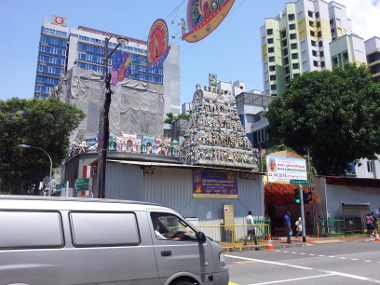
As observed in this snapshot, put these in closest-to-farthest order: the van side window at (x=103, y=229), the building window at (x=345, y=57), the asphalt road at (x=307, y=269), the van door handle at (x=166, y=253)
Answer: the van side window at (x=103, y=229), the van door handle at (x=166, y=253), the asphalt road at (x=307, y=269), the building window at (x=345, y=57)

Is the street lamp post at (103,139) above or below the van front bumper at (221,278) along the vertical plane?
above

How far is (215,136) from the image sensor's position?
22.1 metres

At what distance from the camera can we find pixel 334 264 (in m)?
11.5

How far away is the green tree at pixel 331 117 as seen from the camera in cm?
2922

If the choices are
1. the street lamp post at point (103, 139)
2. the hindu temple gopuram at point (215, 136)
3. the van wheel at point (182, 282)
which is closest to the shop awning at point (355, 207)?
the hindu temple gopuram at point (215, 136)

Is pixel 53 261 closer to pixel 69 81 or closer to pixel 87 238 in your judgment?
pixel 87 238

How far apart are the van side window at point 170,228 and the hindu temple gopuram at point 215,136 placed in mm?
13902

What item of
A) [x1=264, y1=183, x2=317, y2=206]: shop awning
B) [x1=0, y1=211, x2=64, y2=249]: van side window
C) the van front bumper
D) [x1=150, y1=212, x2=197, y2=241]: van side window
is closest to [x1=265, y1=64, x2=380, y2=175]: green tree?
[x1=264, y1=183, x2=317, y2=206]: shop awning

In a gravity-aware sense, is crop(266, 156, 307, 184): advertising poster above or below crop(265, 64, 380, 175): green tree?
below

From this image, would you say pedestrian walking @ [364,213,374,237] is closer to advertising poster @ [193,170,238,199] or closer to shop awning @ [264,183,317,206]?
shop awning @ [264,183,317,206]

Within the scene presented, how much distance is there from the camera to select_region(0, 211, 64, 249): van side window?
455 cm

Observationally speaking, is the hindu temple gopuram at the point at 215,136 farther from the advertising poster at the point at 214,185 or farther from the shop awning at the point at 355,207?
the shop awning at the point at 355,207

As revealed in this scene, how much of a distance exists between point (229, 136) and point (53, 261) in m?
18.6

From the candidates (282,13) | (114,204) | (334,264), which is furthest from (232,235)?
(282,13)
